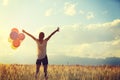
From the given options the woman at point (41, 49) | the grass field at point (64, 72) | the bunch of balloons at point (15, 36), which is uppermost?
the bunch of balloons at point (15, 36)

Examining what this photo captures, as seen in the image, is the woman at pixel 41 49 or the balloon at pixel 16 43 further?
the balloon at pixel 16 43

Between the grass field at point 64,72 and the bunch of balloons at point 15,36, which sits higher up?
the bunch of balloons at point 15,36

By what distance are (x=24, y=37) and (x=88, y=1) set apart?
73.8 inches

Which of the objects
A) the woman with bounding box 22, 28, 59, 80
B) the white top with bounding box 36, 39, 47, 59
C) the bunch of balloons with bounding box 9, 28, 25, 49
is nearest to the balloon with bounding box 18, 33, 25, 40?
the bunch of balloons with bounding box 9, 28, 25, 49

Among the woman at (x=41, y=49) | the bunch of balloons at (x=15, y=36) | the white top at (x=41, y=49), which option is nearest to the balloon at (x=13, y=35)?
the bunch of balloons at (x=15, y=36)

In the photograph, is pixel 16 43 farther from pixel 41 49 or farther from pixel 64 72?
pixel 64 72

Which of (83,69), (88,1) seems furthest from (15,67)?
(88,1)

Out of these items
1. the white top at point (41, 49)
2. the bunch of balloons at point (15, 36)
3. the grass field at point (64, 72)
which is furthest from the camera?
the bunch of balloons at point (15, 36)

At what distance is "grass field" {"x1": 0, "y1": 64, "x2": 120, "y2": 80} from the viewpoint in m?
8.84

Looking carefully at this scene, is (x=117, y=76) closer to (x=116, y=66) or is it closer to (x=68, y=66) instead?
(x=116, y=66)

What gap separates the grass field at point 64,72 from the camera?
8844 millimetres

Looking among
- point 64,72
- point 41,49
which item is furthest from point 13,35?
point 64,72

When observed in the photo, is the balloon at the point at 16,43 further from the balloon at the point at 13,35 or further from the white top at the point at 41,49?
the white top at the point at 41,49

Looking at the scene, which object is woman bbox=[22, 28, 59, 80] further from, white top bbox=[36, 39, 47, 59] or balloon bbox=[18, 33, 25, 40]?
balloon bbox=[18, 33, 25, 40]
